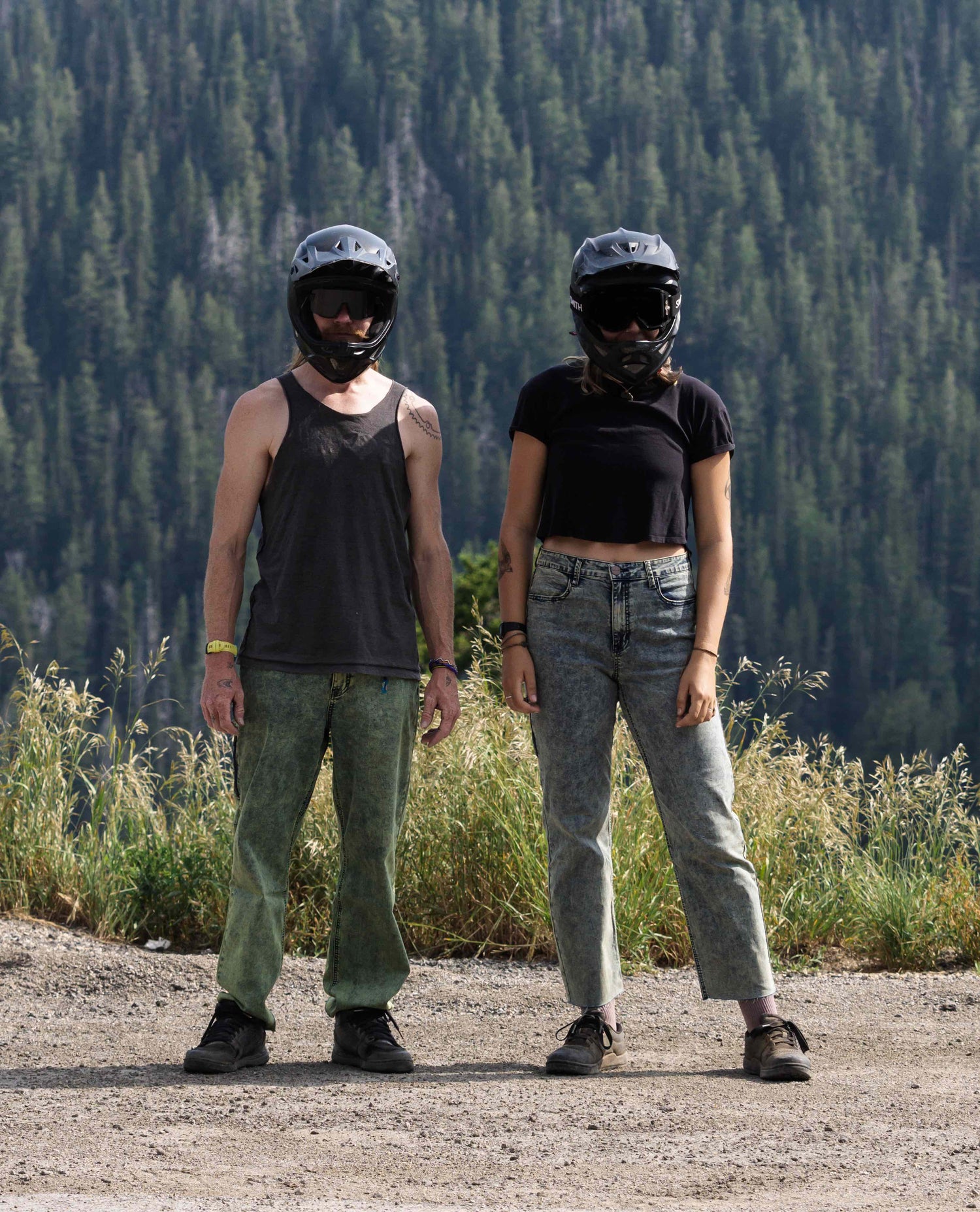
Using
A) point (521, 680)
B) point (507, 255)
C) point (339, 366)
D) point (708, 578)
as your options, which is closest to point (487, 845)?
point (521, 680)

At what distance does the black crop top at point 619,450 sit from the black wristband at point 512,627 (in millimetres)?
213

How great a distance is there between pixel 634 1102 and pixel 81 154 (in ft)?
530

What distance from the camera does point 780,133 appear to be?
5787 inches

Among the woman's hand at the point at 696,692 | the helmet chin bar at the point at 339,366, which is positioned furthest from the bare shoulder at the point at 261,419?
the woman's hand at the point at 696,692

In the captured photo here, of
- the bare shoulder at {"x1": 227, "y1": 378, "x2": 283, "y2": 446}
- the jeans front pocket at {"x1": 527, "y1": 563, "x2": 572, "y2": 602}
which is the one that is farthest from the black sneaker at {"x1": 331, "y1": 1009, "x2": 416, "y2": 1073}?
the bare shoulder at {"x1": 227, "y1": 378, "x2": 283, "y2": 446}

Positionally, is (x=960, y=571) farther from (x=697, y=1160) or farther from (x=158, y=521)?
(x=697, y=1160)

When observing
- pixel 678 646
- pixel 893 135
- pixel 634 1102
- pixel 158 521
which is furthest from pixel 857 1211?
pixel 893 135

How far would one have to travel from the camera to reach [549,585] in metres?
3.67

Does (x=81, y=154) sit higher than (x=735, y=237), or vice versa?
(x=81, y=154)

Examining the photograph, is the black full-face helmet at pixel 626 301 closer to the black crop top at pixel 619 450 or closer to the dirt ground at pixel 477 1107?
the black crop top at pixel 619 450

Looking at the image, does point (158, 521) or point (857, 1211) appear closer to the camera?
point (857, 1211)

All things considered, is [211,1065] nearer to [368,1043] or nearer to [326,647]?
[368,1043]

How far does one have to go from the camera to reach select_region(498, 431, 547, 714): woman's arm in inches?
145

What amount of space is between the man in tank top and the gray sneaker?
2.57 feet
